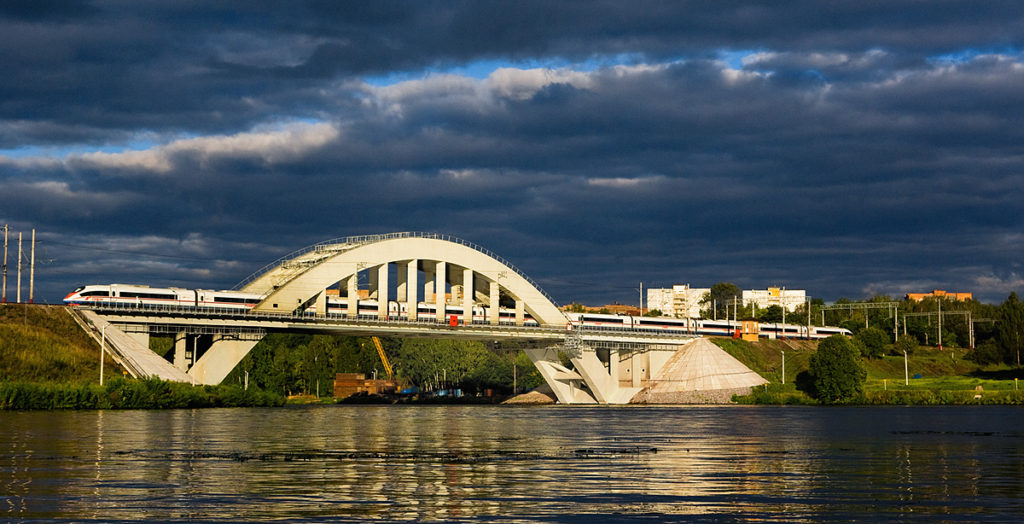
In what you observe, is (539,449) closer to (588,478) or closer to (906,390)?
(588,478)

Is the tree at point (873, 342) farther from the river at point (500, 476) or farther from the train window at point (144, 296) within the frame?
the river at point (500, 476)

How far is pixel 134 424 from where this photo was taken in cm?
6072

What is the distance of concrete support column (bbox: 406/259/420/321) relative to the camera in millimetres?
133500

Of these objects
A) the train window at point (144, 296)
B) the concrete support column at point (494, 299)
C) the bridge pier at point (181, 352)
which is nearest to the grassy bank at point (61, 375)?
the train window at point (144, 296)

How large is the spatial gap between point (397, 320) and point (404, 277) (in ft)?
51.0

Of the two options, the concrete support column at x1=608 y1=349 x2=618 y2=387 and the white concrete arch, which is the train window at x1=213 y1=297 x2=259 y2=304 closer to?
the white concrete arch

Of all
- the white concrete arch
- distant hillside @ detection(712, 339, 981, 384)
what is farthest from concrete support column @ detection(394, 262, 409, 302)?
distant hillside @ detection(712, 339, 981, 384)

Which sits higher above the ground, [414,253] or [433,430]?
[414,253]

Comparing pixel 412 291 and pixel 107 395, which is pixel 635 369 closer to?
pixel 412 291

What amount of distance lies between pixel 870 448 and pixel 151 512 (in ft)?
106

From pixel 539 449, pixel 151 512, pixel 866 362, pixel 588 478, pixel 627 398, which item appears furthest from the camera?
pixel 866 362

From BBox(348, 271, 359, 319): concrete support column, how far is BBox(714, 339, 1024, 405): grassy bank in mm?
51471

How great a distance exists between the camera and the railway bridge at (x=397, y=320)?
106363 millimetres

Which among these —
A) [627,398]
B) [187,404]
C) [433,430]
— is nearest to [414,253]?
[627,398]
